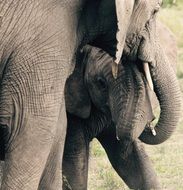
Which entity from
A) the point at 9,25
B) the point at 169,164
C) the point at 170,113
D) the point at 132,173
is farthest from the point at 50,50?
the point at 169,164

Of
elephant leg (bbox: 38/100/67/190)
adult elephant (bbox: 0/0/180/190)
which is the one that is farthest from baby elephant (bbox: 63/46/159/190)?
adult elephant (bbox: 0/0/180/190)

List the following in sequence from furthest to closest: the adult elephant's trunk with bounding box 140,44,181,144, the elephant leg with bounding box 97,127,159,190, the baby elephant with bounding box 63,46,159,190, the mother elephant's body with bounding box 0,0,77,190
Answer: the elephant leg with bounding box 97,127,159,190 < the baby elephant with bounding box 63,46,159,190 < the adult elephant's trunk with bounding box 140,44,181,144 < the mother elephant's body with bounding box 0,0,77,190

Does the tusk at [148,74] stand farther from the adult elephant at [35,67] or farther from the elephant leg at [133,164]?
the elephant leg at [133,164]

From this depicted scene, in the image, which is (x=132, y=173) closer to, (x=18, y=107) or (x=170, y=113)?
(x=170, y=113)

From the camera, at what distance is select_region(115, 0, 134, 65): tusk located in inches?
206

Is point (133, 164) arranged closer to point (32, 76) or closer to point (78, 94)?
point (78, 94)

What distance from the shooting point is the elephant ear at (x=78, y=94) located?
640cm

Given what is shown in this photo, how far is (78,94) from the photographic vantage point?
646 centimetres

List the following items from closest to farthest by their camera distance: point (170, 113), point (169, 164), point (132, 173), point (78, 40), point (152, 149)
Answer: point (78, 40) < point (170, 113) < point (132, 173) < point (169, 164) < point (152, 149)

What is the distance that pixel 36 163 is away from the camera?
524 centimetres

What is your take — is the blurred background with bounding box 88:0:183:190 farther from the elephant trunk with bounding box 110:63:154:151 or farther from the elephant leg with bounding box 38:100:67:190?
the elephant leg with bounding box 38:100:67:190

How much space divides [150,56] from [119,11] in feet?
1.62

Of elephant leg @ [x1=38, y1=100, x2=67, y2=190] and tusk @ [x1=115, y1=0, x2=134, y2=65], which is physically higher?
tusk @ [x1=115, y1=0, x2=134, y2=65]

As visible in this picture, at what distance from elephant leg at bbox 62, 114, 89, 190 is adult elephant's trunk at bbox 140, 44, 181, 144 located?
2.40ft
